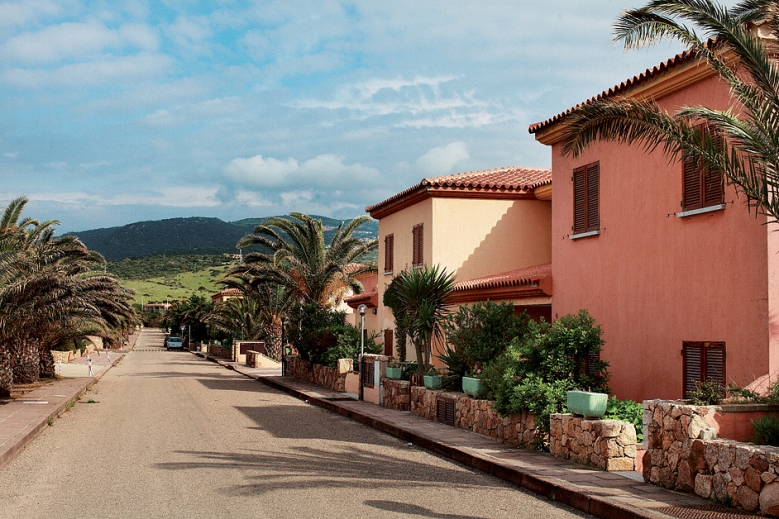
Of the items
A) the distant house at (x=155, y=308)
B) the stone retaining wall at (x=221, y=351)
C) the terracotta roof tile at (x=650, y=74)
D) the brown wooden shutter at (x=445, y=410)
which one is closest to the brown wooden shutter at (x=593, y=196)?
the terracotta roof tile at (x=650, y=74)

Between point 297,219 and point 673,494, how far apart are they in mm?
28741

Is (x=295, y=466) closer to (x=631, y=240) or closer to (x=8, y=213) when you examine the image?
(x=631, y=240)

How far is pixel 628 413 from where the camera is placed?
12.5 m

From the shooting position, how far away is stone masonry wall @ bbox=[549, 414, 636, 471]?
1070cm

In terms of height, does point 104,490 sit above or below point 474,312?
below

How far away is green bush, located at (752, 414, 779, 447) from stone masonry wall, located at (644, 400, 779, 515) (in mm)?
478

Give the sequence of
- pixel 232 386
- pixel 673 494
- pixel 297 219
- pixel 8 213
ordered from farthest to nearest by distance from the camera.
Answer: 1. pixel 297 219
2. pixel 232 386
3. pixel 8 213
4. pixel 673 494

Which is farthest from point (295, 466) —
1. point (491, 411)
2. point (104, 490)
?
point (491, 411)

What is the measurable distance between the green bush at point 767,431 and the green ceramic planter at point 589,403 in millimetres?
2377

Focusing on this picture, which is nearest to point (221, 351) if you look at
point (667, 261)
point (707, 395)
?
point (667, 261)

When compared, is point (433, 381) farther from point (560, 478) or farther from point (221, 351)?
point (221, 351)

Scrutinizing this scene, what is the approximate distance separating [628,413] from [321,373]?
19.6 metres

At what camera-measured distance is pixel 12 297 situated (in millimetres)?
22078

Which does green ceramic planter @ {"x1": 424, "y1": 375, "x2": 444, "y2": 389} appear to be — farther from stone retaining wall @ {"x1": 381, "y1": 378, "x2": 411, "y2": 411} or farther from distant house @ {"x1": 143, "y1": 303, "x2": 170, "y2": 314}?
distant house @ {"x1": 143, "y1": 303, "x2": 170, "y2": 314}
